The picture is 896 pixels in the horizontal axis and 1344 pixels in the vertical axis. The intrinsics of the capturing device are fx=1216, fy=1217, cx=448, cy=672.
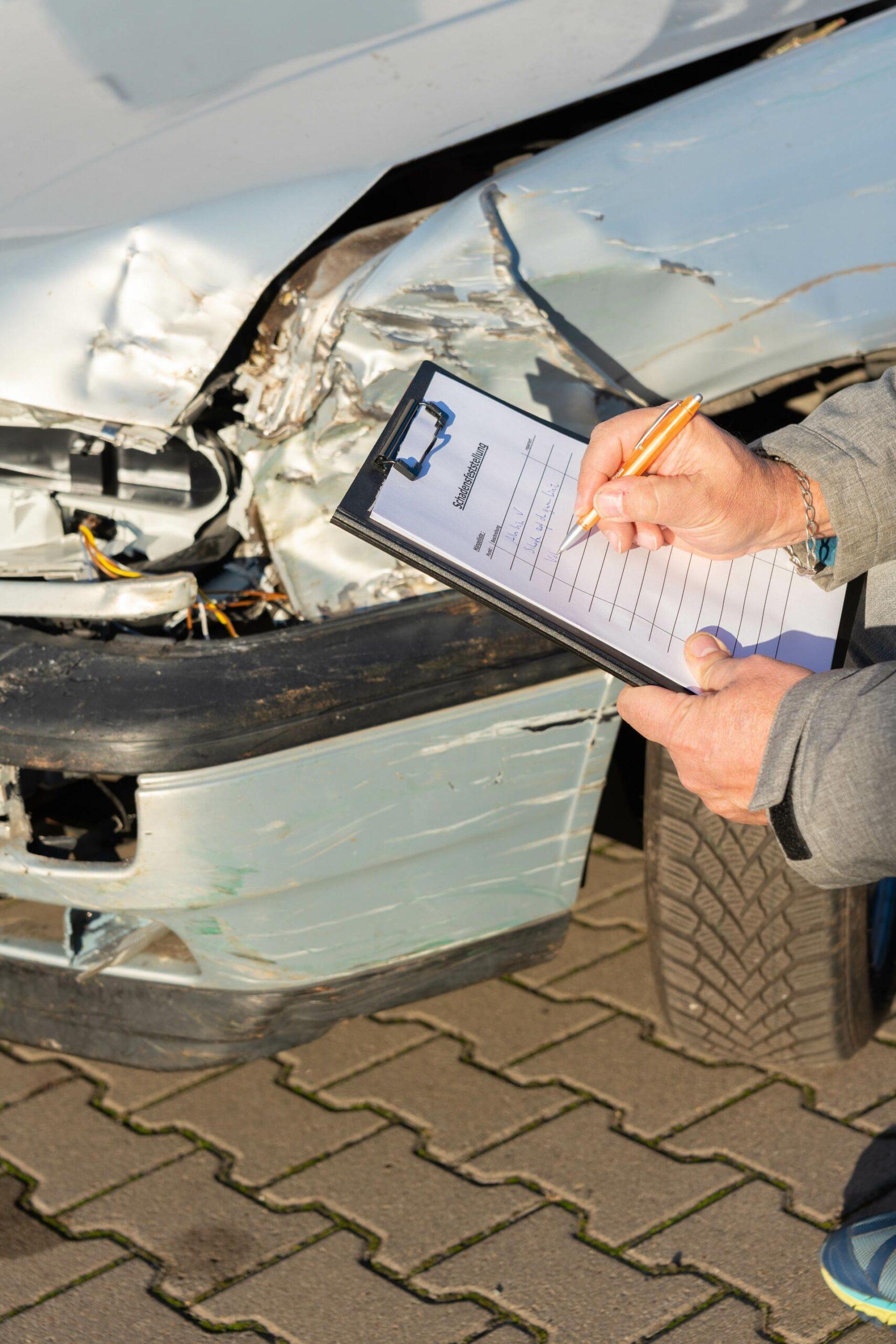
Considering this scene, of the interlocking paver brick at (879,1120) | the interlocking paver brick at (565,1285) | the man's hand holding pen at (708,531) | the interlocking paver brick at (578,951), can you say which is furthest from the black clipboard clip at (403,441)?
the interlocking paver brick at (879,1120)

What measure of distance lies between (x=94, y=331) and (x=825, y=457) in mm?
918

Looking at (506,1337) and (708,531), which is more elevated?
(708,531)

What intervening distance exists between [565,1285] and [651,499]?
117 centimetres

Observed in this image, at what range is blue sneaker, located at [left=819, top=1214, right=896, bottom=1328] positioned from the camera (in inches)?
65.1

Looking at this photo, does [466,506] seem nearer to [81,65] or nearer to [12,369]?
[12,369]

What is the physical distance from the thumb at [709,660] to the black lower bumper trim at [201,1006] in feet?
2.22

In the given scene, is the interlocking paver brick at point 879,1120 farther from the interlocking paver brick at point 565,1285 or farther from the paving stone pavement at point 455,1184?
the interlocking paver brick at point 565,1285

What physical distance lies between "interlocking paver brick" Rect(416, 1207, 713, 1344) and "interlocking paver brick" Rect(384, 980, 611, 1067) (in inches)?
15.8

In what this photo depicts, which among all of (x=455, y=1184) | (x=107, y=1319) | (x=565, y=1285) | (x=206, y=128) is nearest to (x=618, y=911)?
(x=455, y=1184)

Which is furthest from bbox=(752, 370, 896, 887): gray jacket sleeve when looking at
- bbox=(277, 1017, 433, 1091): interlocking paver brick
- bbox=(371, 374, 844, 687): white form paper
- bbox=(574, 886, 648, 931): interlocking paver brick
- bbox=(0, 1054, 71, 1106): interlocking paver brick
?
bbox=(0, 1054, 71, 1106): interlocking paver brick

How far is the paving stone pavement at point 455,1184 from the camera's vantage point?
1.75 meters

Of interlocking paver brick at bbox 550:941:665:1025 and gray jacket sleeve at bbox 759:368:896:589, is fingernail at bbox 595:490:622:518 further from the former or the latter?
interlocking paver brick at bbox 550:941:665:1025

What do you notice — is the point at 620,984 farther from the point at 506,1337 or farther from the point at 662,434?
the point at 662,434

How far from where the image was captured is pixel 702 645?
1.39 meters
